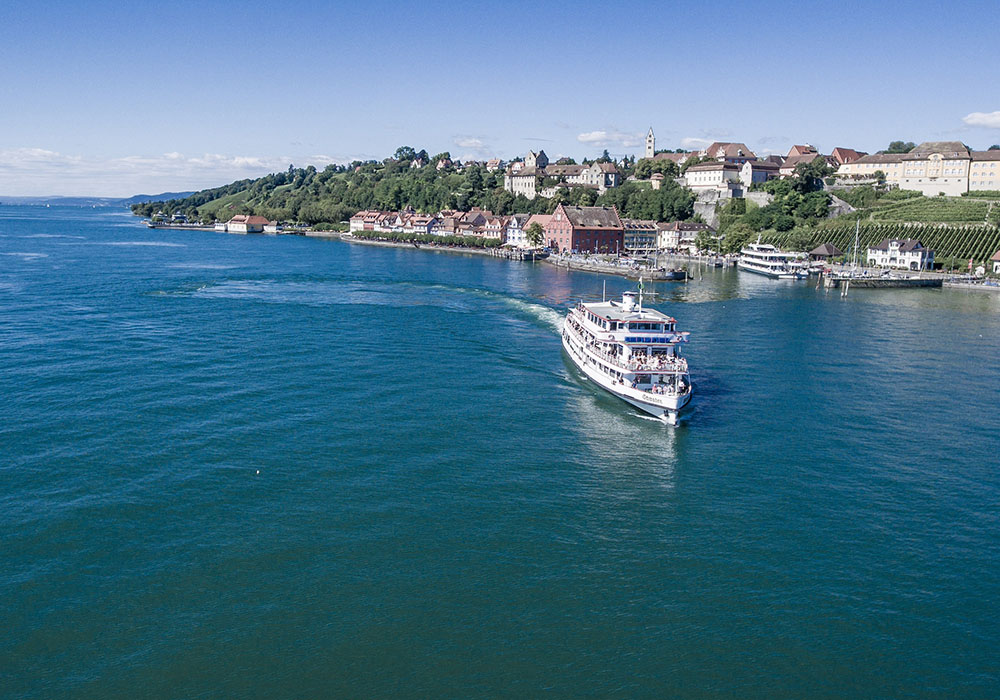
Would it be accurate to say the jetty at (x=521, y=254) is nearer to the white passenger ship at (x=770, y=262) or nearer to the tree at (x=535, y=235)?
the tree at (x=535, y=235)

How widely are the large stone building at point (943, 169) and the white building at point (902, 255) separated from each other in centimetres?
2560

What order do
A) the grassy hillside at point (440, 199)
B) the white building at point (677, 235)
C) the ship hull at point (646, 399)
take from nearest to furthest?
Result: the ship hull at point (646, 399), the white building at point (677, 235), the grassy hillside at point (440, 199)

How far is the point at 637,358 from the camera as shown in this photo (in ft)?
102

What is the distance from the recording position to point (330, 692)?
1349cm

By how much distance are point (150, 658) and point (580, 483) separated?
12.5m

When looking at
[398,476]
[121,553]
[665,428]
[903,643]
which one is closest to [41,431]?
[121,553]

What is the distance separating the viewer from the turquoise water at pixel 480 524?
14367 millimetres

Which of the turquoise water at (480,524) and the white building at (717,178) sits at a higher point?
the white building at (717,178)

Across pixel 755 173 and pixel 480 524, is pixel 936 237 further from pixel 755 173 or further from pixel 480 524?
pixel 480 524

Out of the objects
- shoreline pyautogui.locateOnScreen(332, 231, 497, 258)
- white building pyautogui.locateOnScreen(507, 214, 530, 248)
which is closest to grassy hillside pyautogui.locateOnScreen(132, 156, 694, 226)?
white building pyautogui.locateOnScreen(507, 214, 530, 248)

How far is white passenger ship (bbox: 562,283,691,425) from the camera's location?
Answer: 2877cm

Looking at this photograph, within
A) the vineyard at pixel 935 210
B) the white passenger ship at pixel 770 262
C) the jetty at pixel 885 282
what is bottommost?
the jetty at pixel 885 282

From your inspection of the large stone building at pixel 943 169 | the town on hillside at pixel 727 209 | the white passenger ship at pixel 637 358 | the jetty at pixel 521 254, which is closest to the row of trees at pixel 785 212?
the town on hillside at pixel 727 209

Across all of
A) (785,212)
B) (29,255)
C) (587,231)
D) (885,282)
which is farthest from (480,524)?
(785,212)
